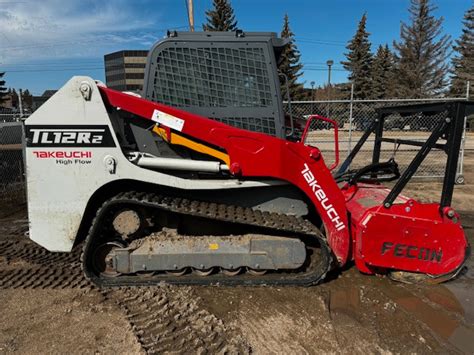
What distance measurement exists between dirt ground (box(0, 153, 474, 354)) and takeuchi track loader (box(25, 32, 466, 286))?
221 mm

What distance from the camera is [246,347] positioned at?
2801mm

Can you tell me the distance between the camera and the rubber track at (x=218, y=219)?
11.1ft

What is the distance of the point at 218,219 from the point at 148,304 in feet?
3.30

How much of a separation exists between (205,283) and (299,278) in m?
0.94

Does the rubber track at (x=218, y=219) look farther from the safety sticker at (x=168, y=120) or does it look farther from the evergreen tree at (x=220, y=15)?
the evergreen tree at (x=220, y=15)

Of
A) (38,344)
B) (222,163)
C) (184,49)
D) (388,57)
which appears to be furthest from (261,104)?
(388,57)

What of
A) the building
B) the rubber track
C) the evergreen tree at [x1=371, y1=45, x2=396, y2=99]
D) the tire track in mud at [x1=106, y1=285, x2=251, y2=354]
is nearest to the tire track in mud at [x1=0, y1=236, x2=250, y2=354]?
the tire track in mud at [x1=106, y1=285, x2=251, y2=354]

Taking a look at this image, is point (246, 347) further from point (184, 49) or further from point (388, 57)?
point (388, 57)

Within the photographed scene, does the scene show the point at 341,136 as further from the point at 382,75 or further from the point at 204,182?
the point at 382,75

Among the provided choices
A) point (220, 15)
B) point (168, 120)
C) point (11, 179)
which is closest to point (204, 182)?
point (168, 120)

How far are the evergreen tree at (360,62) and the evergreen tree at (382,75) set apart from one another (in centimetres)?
64

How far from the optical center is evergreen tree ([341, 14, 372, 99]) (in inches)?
1597

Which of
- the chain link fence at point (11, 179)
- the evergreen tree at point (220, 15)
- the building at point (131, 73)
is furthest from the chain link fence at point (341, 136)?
the evergreen tree at point (220, 15)

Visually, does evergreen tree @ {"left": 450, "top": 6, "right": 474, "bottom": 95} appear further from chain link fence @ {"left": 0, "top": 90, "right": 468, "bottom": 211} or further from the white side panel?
the white side panel
